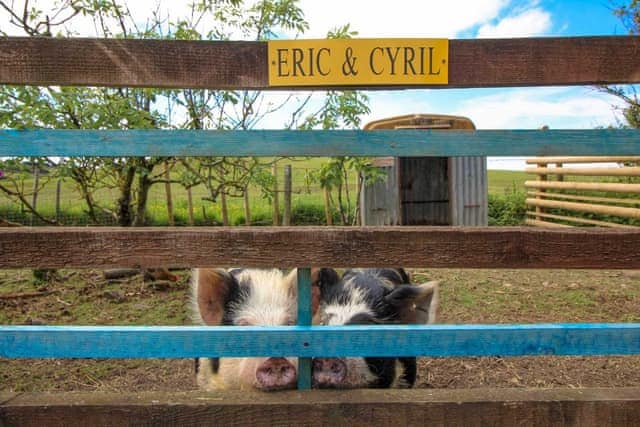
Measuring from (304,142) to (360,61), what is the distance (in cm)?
36

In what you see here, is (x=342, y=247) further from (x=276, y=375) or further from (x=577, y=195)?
(x=577, y=195)

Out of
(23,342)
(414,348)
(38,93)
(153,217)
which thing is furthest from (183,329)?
(153,217)

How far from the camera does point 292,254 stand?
1712mm

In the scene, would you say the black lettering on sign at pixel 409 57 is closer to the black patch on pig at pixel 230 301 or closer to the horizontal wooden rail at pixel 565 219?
the black patch on pig at pixel 230 301

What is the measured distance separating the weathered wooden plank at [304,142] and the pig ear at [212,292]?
796 millimetres

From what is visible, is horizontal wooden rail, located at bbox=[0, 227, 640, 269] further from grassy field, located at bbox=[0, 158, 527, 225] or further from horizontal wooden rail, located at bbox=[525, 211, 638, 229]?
horizontal wooden rail, located at bbox=[525, 211, 638, 229]

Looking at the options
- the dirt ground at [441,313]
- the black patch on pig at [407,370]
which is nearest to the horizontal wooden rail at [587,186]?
the dirt ground at [441,313]

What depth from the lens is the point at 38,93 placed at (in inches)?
167

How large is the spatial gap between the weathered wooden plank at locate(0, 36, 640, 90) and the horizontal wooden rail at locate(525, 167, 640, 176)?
9.08m

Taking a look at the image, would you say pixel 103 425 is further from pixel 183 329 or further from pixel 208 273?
pixel 208 273

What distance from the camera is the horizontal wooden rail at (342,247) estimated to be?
1.71 metres

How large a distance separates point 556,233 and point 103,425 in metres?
1.77

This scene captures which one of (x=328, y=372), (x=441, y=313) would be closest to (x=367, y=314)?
(x=328, y=372)

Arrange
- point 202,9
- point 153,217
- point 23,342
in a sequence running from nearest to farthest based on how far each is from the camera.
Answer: point 23,342 → point 202,9 → point 153,217
